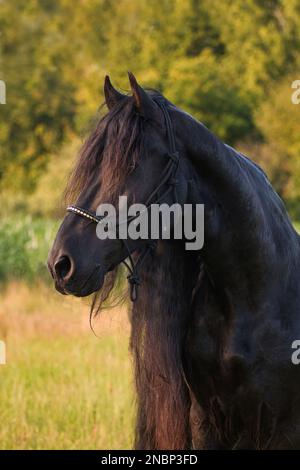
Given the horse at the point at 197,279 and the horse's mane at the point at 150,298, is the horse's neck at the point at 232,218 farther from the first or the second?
the horse's mane at the point at 150,298

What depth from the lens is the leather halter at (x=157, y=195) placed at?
2953mm

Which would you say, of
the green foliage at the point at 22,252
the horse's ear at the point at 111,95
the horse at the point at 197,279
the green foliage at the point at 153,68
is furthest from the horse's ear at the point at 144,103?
the green foliage at the point at 153,68

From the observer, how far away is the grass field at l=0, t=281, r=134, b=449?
6.18m

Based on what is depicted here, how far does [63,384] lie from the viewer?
764cm

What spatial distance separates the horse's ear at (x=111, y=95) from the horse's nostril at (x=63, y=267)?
67cm

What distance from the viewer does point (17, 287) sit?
13.7 metres

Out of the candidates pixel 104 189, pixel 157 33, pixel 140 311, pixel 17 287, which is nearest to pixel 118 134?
pixel 104 189

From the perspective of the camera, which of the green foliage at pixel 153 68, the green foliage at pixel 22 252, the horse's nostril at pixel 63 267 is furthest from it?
the green foliage at pixel 153 68

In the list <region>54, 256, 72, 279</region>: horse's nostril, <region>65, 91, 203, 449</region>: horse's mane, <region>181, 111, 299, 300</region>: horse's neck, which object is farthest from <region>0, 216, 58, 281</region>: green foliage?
<region>54, 256, 72, 279</region>: horse's nostril

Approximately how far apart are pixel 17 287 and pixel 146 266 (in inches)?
420

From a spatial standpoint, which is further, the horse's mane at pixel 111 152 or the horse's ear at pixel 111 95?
the horse's ear at pixel 111 95

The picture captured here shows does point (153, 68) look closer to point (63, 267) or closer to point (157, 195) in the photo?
point (157, 195)

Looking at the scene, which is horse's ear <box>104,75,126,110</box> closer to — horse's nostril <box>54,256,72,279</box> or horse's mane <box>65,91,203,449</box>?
horse's mane <box>65,91,203,449</box>

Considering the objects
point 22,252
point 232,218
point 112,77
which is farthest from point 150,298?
point 112,77
